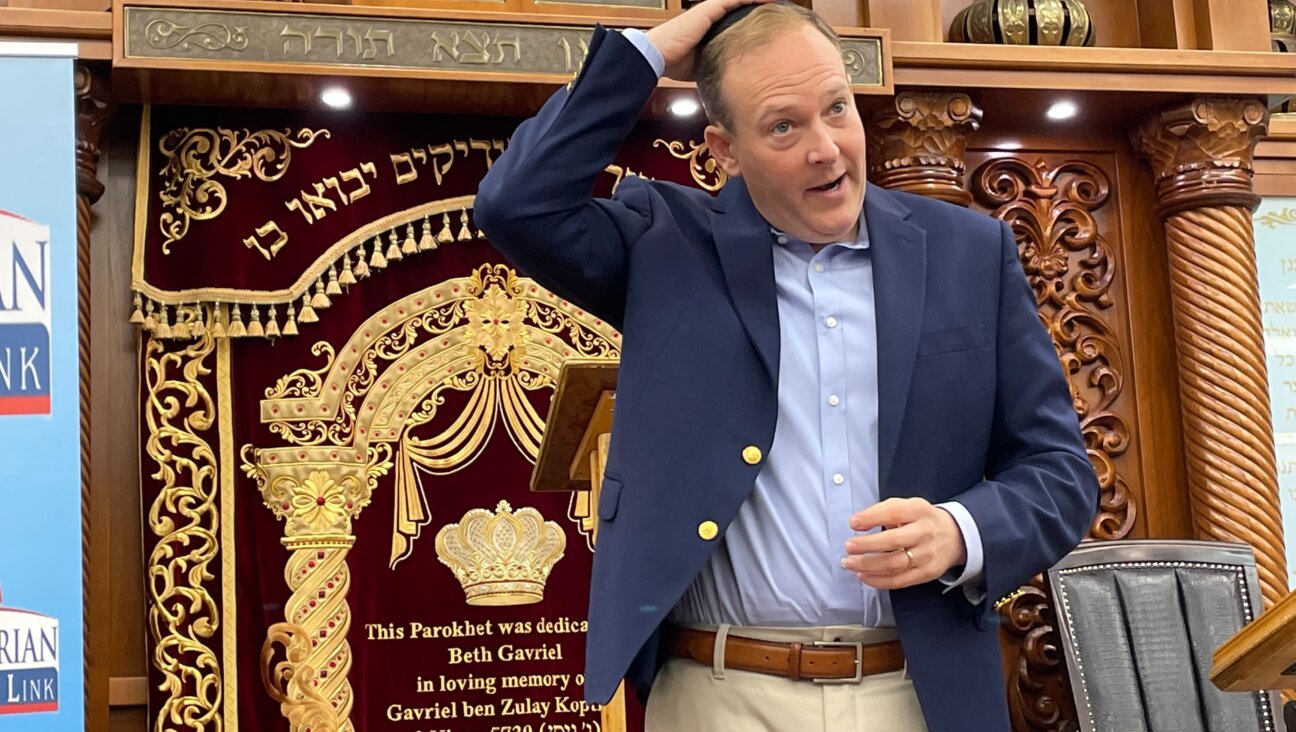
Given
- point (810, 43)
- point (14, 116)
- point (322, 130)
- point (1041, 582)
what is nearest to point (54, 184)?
point (14, 116)

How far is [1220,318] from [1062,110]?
30.5 inches

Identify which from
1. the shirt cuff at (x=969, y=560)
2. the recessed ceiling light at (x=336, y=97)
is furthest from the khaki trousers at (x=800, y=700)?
the recessed ceiling light at (x=336, y=97)

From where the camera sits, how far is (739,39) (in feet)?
5.34

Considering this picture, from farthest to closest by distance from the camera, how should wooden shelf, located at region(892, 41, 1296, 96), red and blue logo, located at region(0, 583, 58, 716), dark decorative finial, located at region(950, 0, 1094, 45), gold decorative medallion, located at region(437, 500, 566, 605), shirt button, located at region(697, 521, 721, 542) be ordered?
dark decorative finial, located at region(950, 0, 1094, 45) → wooden shelf, located at region(892, 41, 1296, 96) → gold decorative medallion, located at region(437, 500, 566, 605) → red and blue logo, located at region(0, 583, 58, 716) → shirt button, located at region(697, 521, 721, 542)

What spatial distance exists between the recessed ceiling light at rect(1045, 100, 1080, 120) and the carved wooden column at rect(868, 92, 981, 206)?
0.28 m

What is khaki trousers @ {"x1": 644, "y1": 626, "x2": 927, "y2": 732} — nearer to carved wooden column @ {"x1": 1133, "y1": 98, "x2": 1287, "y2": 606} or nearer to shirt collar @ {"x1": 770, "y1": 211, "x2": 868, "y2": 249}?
shirt collar @ {"x1": 770, "y1": 211, "x2": 868, "y2": 249}

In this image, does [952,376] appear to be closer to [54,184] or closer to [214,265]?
[54,184]

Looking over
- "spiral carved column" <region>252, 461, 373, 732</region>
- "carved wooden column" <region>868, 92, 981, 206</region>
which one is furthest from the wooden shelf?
"spiral carved column" <region>252, 461, 373, 732</region>

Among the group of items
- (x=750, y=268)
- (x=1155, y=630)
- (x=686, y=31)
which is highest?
(x=686, y=31)

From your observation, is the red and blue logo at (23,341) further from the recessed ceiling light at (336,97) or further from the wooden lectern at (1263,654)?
the wooden lectern at (1263,654)

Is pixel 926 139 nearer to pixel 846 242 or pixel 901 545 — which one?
pixel 846 242

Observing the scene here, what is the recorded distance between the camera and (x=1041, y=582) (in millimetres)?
4387

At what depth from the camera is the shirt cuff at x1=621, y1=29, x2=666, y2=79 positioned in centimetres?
161

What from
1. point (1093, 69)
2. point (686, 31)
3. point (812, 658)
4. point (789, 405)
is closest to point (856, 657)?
point (812, 658)
